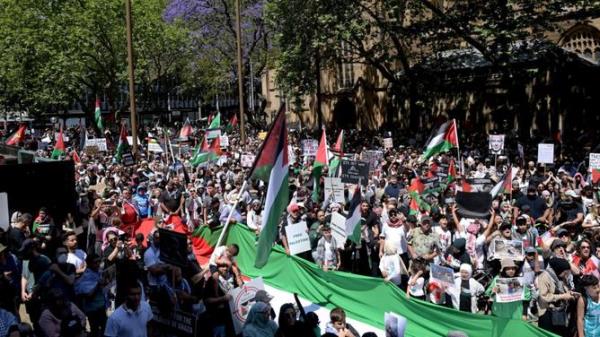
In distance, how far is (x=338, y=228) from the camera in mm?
11828

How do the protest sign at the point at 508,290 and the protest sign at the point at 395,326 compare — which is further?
the protest sign at the point at 508,290

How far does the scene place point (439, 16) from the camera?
1213 inches

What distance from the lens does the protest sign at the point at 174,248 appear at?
8.38m

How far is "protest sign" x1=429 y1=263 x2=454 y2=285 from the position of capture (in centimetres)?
953

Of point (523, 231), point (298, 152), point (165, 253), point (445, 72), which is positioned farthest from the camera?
point (445, 72)

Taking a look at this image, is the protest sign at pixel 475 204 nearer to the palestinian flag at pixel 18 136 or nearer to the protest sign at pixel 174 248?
the protest sign at pixel 174 248

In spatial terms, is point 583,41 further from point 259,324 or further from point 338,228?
point 259,324

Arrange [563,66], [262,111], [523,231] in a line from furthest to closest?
[262,111]
[563,66]
[523,231]

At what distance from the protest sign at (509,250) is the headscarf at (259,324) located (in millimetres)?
3912

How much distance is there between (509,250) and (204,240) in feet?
23.9

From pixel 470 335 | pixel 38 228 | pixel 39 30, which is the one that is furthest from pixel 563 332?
pixel 39 30

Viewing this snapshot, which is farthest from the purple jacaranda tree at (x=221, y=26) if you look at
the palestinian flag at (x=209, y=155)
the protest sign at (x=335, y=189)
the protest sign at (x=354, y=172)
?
the protest sign at (x=335, y=189)

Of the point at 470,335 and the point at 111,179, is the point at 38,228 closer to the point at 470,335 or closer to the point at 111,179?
the point at 470,335

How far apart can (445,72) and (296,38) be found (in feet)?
25.4
